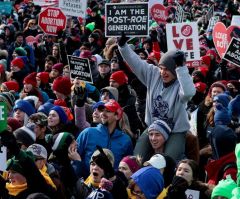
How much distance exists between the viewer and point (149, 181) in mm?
5605

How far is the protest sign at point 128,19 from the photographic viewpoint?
992 cm

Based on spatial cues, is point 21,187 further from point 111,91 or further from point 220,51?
point 220,51

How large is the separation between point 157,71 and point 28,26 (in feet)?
37.2

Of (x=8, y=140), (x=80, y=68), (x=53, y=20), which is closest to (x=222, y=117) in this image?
(x=80, y=68)

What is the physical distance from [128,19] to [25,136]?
3.47 m

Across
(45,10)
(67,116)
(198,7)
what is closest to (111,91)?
(67,116)

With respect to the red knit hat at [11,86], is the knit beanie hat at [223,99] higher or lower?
higher

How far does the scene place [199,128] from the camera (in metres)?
8.45

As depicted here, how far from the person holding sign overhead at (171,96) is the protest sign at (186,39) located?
395 cm

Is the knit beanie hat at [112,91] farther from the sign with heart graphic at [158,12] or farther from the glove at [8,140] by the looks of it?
the sign with heart graphic at [158,12]

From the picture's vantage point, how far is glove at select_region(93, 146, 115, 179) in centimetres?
573

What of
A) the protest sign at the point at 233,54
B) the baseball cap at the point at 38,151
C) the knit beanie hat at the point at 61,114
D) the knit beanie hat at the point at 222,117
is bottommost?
the knit beanie hat at the point at 61,114

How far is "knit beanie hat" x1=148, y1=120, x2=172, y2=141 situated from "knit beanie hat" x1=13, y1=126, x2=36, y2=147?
105 cm

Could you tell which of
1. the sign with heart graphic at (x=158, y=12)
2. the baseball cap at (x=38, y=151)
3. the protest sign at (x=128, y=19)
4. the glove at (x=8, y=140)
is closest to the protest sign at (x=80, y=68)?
the protest sign at (x=128, y=19)
